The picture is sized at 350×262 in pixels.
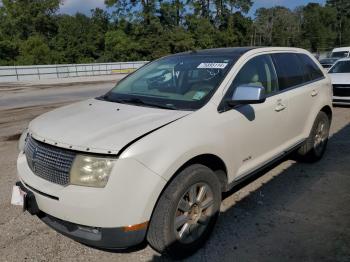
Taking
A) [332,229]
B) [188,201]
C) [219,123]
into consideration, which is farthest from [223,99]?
[332,229]

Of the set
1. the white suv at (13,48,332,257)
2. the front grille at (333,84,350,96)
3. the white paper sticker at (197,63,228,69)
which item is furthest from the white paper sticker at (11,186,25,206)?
the front grille at (333,84,350,96)

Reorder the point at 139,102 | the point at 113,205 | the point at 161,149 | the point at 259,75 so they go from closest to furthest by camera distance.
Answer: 1. the point at 113,205
2. the point at 161,149
3. the point at 139,102
4. the point at 259,75

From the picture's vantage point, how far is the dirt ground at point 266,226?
3393 millimetres

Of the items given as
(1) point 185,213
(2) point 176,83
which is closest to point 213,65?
(2) point 176,83

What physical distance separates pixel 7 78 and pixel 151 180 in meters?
28.2

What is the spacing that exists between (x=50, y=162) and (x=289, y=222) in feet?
8.03

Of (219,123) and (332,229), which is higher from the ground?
(219,123)

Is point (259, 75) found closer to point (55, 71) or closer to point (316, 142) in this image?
point (316, 142)

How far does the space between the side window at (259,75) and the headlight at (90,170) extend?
153cm

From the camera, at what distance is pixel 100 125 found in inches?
125

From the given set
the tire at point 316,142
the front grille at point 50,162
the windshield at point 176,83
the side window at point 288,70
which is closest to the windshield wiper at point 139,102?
the windshield at point 176,83

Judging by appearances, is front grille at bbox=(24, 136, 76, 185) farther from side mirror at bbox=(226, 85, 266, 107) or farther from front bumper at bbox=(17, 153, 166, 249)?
side mirror at bbox=(226, 85, 266, 107)

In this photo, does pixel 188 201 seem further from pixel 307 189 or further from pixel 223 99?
pixel 307 189

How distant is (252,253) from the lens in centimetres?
341
